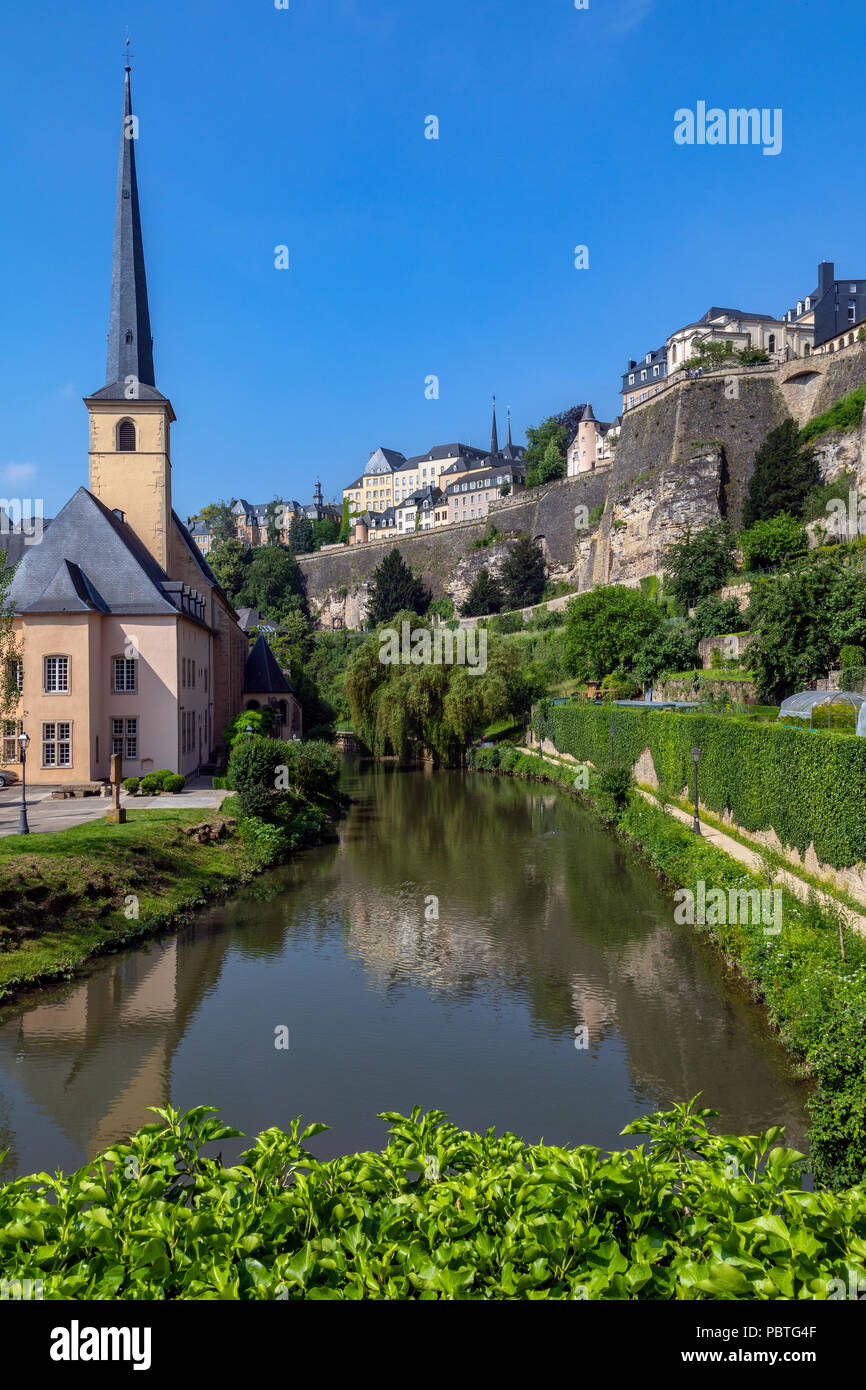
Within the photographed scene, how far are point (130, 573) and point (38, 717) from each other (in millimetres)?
6004

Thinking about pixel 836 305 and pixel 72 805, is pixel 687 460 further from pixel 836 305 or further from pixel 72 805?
pixel 72 805

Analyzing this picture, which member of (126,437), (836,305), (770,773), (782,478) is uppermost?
(836,305)

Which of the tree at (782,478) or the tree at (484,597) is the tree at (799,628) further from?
the tree at (484,597)

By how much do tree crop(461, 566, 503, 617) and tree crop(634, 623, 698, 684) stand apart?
1265 inches

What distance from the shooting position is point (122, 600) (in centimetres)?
3139

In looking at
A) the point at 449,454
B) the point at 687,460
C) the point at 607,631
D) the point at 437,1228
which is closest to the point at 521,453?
the point at 449,454

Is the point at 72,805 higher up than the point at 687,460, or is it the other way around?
the point at 687,460

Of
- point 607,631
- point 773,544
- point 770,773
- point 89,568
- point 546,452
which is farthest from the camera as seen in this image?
point 546,452

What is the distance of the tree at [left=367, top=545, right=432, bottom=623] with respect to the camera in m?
80.2

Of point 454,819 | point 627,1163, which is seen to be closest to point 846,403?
point 454,819

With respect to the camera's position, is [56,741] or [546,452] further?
[546,452]

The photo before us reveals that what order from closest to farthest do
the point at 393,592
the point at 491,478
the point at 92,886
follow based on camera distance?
the point at 92,886 → the point at 393,592 → the point at 491,478

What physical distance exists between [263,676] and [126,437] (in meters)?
17.0

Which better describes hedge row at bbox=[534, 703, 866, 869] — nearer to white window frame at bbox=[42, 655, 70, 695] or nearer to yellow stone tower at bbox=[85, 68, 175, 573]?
white window frame at bbox=[42, 655, 70, 695]
